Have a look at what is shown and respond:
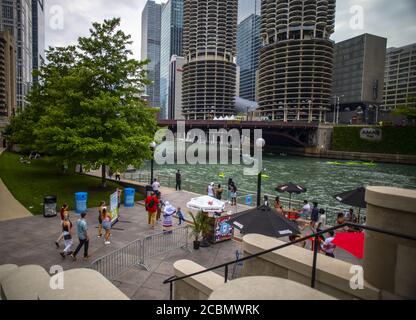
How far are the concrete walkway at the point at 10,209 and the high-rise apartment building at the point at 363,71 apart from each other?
15251cm

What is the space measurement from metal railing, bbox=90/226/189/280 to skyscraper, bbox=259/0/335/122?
410 feet

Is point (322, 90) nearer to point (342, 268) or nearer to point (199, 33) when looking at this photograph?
point (199, 33)

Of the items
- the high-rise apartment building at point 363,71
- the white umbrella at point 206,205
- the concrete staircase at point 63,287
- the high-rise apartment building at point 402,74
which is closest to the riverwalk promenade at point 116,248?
the white umbrella at point 206,205

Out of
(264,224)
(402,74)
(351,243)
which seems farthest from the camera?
(402,74)

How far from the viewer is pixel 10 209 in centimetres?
1606

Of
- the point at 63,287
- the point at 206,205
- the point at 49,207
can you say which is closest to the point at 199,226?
the point at 206,205

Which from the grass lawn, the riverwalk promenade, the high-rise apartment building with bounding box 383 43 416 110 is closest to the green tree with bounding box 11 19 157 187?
the grass lawn

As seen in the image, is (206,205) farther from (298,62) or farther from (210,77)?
(210,77)

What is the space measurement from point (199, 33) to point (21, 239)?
207059mm

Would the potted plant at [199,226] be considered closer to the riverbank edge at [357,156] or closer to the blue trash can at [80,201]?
the blue trash can at [80,201]

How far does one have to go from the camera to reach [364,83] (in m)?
152

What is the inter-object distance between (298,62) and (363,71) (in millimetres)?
41397

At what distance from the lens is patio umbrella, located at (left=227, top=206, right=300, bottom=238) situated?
865 centimetres

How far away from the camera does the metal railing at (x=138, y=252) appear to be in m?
9.23
